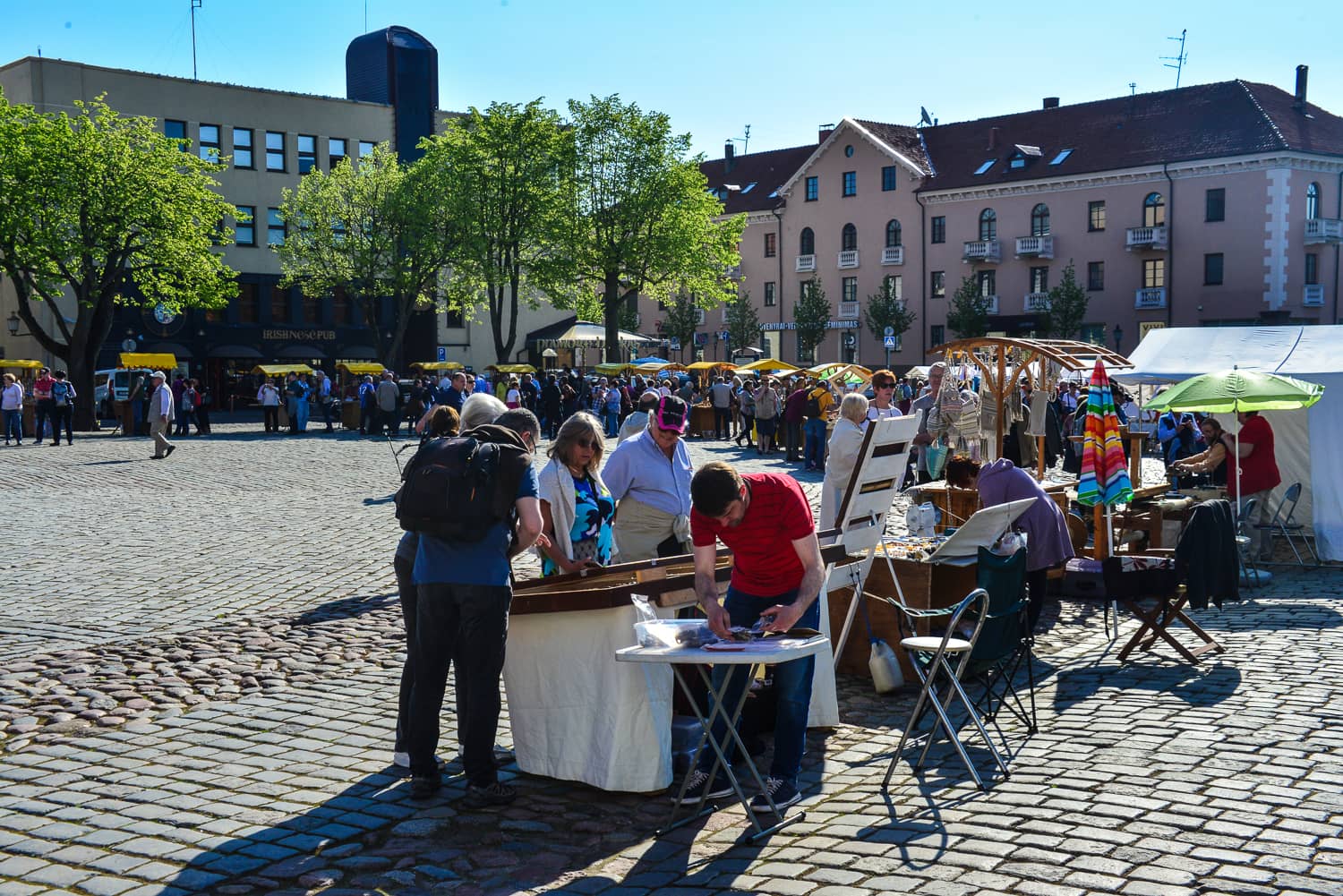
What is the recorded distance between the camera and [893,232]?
2530 inches

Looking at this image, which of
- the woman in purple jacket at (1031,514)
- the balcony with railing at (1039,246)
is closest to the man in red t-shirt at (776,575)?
the woman in purple jacket at (1031,514)

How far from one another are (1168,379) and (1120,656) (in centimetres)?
844

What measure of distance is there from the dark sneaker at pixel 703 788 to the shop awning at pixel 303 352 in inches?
2142

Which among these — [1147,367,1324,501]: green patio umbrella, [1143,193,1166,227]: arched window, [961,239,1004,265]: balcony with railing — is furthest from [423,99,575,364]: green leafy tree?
[1147,367,1324,501]: green patio umbrella

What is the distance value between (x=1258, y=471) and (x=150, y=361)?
4106cm

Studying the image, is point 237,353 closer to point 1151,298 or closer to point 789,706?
point 1151,298

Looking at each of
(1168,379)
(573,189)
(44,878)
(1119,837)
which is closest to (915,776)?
(1119,837)

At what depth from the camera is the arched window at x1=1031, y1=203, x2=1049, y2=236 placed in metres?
58.3

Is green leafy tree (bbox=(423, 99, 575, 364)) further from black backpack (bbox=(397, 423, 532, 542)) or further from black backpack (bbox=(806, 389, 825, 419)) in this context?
black backpack (bbox=(397, 423, 532, 542))

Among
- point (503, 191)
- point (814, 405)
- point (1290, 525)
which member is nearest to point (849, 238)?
point (503, 191)

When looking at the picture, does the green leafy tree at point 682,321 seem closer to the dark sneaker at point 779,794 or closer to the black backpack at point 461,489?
the black backpack at point 461,489

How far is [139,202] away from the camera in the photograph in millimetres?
37469

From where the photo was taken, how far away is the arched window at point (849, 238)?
65812mm

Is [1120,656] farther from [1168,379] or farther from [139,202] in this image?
[139,202]
